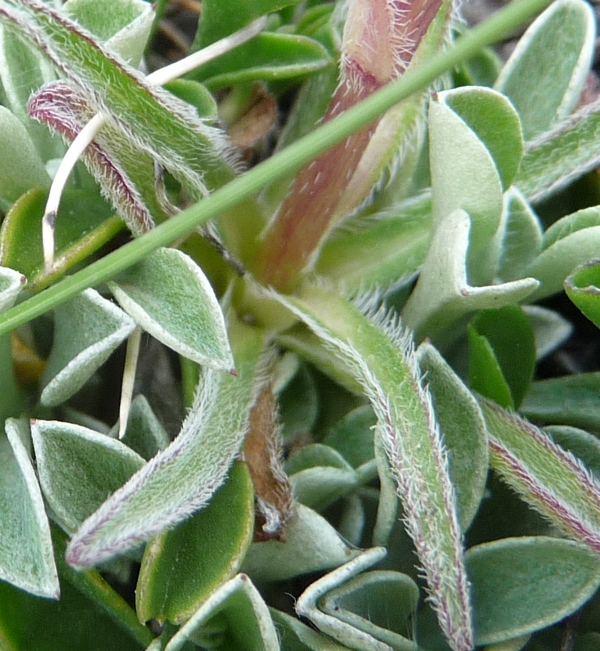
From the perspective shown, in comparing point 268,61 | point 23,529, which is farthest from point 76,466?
point 268,61

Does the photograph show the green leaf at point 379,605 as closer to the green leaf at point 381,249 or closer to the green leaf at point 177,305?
the green leaf at point 177,305

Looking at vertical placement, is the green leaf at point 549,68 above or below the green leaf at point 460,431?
above

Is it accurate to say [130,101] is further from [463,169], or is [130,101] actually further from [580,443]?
[580,443]

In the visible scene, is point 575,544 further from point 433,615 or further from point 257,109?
point 257,109

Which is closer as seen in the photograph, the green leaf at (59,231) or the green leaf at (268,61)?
the green leaf at (59,231)

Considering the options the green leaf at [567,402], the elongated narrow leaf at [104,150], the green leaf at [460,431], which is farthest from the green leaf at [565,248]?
the elongated narrow leaf at [104,150]

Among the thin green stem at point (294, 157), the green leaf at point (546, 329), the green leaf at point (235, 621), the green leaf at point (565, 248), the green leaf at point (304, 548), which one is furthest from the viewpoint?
the green leaf at point (546, 329)
